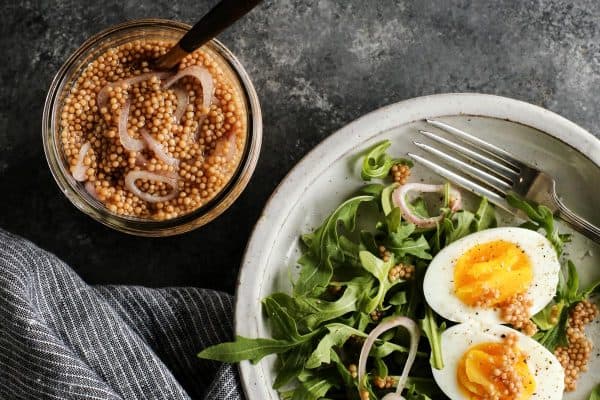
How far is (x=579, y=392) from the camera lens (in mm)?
1652

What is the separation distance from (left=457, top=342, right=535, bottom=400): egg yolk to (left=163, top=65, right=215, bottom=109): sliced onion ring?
0.73m

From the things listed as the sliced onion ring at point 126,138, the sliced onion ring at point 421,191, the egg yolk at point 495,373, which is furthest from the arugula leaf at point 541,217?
the sliced onion ring at point 126,138

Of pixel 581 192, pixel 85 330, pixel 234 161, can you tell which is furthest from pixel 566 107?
pixel 85 330

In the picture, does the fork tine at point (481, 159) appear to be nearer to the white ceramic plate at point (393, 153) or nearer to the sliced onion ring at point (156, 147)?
the white ceramic plate at point (393, 153)

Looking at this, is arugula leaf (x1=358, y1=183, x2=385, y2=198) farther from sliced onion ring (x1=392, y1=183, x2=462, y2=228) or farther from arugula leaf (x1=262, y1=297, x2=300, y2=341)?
arugula leaf (x1=262, y1=297, x2=300, y2=341)

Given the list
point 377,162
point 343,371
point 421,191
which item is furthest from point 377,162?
point 343,371

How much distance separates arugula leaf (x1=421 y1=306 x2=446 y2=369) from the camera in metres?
1.53

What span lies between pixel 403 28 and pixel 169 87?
552 millimetres

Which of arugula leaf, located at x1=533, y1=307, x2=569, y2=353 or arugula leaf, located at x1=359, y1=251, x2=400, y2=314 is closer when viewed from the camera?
arugula leaf, located at x1=359, y1=251, x2=400, y2=314

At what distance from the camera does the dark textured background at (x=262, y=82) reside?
5.62 feet

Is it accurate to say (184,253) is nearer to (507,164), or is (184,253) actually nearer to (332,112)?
(332,112)

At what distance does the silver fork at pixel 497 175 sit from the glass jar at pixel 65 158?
1.16 ft

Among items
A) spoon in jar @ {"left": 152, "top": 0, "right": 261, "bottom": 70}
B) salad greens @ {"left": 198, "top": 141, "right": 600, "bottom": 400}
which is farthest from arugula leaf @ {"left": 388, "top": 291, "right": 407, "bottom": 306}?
spoon in jar @ {"left": 152, "top": 0, "right": 261, "bottom": 70}

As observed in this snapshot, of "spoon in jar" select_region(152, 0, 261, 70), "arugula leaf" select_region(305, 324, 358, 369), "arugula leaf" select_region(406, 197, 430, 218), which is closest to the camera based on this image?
"spoon in jar" select_region(152, 0, 261, 70)
